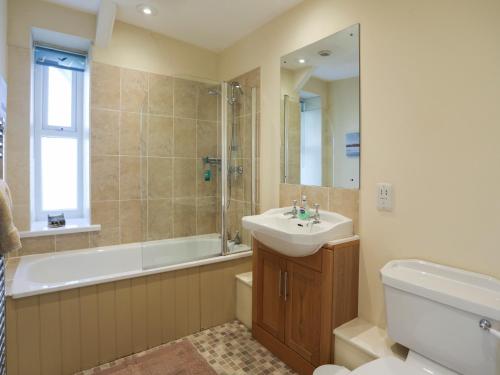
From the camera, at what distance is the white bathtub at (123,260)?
2.19 metres

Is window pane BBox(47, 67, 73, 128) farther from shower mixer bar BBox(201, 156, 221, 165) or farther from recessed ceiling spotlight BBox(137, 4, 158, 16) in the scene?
shower mixer bar BBox(201, 156, 221, 165)

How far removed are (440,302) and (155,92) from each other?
8.88ft

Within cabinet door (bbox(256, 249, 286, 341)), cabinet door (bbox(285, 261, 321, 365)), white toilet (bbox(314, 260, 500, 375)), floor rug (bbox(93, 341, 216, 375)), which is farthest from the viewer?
cabinet door (bbox(256, 249, 286, 341))

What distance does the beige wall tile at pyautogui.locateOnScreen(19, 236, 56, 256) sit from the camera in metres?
2.35

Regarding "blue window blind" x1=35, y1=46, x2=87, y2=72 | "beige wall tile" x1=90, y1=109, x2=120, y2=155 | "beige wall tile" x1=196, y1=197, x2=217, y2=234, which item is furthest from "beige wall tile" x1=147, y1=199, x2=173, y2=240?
"blue window blind" x1=35, y1=46, x2=87, y2=72

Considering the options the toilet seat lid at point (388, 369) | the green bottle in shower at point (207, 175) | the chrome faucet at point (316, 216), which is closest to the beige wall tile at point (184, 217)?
the green bottle in shower at point (207, 175)

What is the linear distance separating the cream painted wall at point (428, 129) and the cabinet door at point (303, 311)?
332 millimetres

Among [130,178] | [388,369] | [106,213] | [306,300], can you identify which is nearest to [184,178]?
[130,178]

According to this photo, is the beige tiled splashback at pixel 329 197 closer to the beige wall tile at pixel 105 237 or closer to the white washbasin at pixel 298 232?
the white washbasin at pixel 298 232

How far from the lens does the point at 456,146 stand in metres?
1.42

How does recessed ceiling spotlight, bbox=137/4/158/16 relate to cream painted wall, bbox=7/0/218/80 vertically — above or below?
above

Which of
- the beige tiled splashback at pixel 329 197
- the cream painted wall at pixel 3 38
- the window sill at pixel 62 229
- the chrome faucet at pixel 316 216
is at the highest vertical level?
the cream painted wall at pixel 3 38

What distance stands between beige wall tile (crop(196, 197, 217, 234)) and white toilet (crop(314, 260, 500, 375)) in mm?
1555

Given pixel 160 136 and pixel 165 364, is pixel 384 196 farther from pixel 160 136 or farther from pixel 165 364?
pixel 160 136
